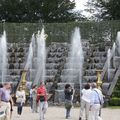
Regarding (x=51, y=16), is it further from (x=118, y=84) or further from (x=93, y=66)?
(x=118, y=84)

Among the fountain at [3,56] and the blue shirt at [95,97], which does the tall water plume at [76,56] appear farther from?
the blue shirt at [95,97]

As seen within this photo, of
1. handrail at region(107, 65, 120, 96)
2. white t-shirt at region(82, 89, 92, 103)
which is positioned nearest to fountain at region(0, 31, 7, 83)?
handrail at region(107, 65, 120, 96)

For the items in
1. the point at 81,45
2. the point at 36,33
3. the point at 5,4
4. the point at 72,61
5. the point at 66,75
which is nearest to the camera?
the point at 66,75

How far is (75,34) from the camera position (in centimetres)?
5209

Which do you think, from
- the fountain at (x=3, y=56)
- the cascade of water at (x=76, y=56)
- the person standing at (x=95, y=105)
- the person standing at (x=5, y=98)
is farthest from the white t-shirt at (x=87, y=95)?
the fountain at (x=3, y=56)

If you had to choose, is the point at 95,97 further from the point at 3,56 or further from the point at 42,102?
the point at 3,56

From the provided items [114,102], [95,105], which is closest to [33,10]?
[114,102]

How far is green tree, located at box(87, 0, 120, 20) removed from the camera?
6374 cm

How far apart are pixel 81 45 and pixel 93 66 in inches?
275

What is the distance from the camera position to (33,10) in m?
65.5

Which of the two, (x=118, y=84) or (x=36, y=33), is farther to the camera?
(x=36, y=33)

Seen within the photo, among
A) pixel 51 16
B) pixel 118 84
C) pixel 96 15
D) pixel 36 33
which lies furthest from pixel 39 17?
pixel 118 84

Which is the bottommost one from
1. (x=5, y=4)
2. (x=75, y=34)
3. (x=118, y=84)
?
(x=118, y=84)

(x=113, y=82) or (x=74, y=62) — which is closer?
(x=113, y=82)
